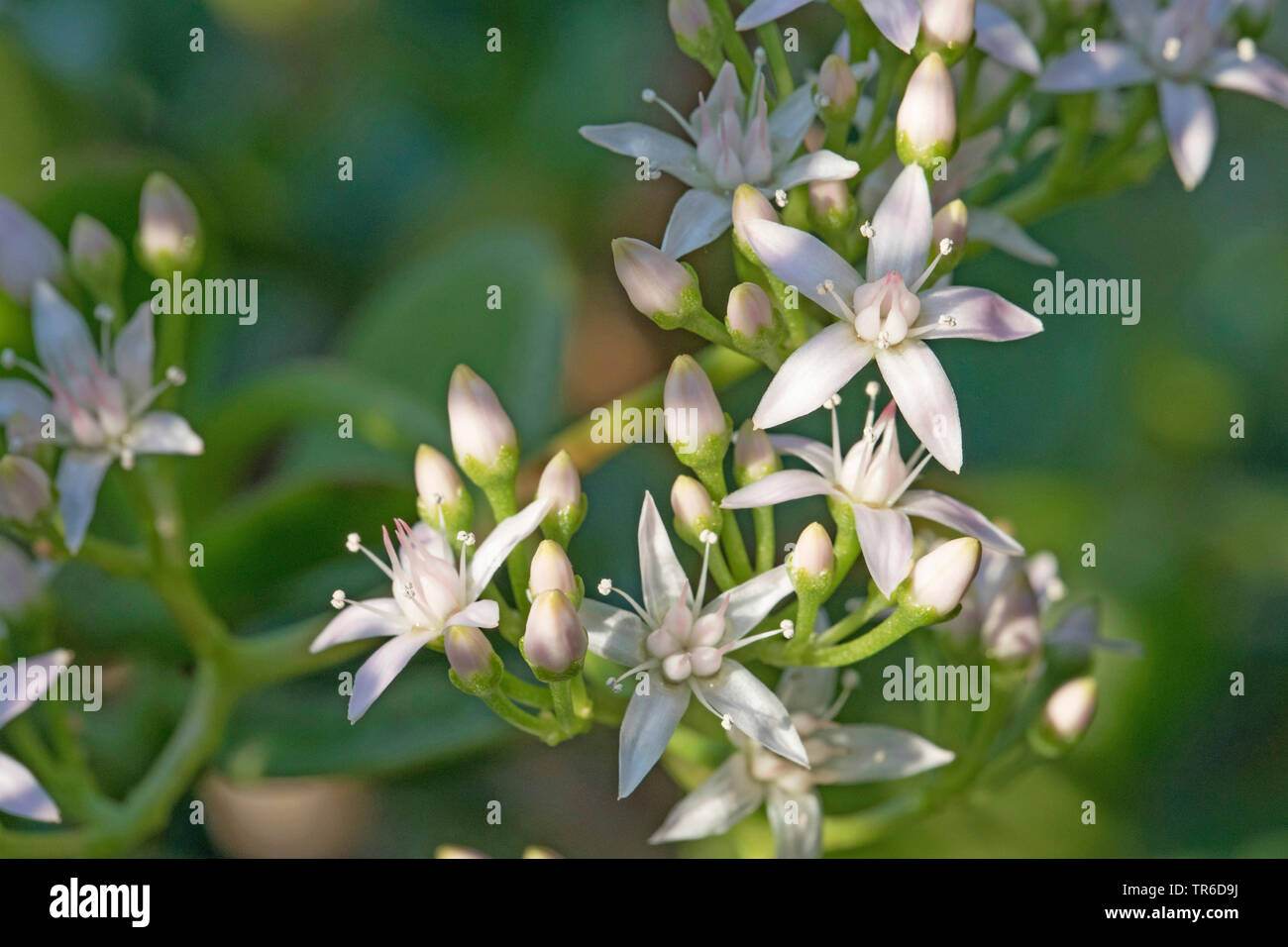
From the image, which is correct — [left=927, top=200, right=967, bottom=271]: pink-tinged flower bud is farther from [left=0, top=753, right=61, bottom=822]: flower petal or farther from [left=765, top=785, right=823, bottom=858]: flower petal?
[left=0, top=753, right=61, bottom=822]: flower petal

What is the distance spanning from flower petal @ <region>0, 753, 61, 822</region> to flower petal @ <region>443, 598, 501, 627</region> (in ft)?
1.10

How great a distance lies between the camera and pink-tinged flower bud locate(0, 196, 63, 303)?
1.23 meters

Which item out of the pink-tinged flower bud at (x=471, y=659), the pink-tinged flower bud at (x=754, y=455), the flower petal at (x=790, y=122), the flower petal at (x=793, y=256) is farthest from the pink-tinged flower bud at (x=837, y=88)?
the pink-tinged flower bud at (x=471, y=659)

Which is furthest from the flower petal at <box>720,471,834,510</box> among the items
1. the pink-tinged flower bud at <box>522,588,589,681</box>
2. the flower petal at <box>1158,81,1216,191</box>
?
the flower petal at <box>1158,81,1216,191</box>

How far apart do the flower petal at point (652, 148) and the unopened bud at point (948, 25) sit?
192mm

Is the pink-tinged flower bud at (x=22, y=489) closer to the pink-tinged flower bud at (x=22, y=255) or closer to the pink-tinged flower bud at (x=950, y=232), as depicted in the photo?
the pink-tinged flower bud at (x=22, y=255)

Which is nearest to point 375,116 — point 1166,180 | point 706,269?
point 706,269

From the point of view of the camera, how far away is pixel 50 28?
1.90 meters

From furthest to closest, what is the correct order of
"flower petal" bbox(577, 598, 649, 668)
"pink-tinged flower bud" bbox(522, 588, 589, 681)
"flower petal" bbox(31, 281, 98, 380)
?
"flower petal" bbox(31, 281, 98, 380), "flower petal" bbox(577, 598, 649, 668), "pink-tinged flower bud" bbox(522, 588, 589, 681)

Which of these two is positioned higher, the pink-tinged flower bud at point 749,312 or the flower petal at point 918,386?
the pink-tinged flower bud at point 749,312

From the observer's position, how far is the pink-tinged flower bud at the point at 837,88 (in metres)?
0.99

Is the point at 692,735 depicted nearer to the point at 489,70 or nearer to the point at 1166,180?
the point at 489,70

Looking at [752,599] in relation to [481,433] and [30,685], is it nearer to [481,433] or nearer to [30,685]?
[481,433]

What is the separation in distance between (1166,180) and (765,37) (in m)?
1.20
